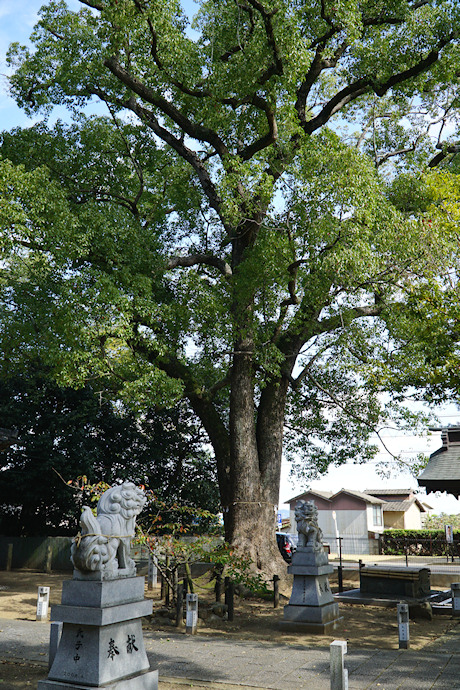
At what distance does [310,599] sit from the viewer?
11.4 m

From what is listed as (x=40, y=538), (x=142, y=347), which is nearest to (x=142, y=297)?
(x=142, y=347)

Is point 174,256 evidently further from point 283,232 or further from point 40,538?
point 40,538

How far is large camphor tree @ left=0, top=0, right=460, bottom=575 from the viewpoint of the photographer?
13.4 metres

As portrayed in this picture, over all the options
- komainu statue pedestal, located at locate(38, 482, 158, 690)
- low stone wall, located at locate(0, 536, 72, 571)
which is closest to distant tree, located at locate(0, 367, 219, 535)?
low stone wall, located at locate(0, 536, 72, 571)

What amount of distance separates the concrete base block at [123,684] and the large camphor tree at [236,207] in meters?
6.88

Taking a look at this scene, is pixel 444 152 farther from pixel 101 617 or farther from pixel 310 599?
pixel 101 617

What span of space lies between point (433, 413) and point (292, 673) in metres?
12.5

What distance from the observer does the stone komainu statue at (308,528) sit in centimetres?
1209

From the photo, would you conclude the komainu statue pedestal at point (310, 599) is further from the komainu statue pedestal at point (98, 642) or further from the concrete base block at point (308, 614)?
the komainu statue pedestal at point (98, 642)

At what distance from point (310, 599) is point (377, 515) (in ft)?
107

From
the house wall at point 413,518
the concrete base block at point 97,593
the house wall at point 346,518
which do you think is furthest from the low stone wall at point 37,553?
the house wall at point 413,518

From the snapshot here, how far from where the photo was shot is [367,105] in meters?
19.2

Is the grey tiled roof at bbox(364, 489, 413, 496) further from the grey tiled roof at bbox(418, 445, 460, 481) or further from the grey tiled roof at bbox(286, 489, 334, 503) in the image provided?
the grey tiled roof at bbox(418, 445, 460, 481)

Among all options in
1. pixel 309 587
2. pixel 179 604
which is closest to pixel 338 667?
pixel 309 587
